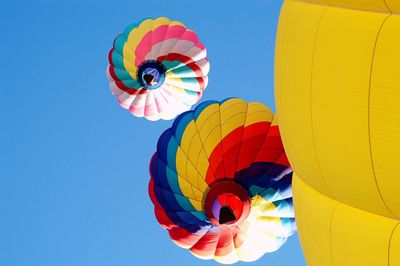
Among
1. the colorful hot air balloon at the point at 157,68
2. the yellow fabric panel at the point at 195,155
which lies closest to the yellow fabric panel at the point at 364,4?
the yellow fabric panel at the point at 195,155

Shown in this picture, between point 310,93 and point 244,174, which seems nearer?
point 310,93

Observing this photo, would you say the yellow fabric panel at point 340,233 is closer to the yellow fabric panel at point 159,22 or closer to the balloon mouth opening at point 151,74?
the balloon mouth opening at point 151,74

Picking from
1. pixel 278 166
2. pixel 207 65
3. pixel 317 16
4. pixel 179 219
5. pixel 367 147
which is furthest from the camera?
pixel 207 65

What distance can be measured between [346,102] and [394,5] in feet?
3.03

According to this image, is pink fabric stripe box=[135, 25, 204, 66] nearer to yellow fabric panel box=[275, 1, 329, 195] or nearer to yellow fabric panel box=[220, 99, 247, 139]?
yellow fabric panel box=[220, 99, 247, 139]

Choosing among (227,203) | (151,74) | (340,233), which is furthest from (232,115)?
(151,74)

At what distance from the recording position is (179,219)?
14.3 meters

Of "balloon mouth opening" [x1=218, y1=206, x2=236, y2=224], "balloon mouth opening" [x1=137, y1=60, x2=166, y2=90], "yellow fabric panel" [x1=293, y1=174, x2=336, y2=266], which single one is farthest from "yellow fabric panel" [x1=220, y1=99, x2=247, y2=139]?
"balloon mouth opening" [x1=137, y1=60, x2=166, y2=90]

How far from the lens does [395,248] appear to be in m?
8.04

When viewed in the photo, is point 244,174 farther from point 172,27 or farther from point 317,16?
point 172,27

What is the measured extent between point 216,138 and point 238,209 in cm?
110

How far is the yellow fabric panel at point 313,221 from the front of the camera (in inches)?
349

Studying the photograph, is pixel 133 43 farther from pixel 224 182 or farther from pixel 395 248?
pixel 395 248

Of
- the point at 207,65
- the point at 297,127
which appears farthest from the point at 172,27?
the point at 297,127
